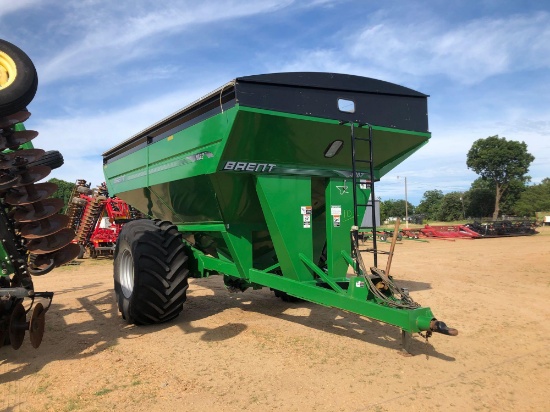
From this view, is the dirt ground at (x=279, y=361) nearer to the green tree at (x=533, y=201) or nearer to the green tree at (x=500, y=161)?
the green tree at (x=500, y=161)

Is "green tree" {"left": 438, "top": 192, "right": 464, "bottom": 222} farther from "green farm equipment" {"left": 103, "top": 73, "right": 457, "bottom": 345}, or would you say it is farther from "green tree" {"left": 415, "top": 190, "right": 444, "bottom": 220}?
"green farm equipment" {"left": 103, "top": 73, "right": 457, "bottom": 345}

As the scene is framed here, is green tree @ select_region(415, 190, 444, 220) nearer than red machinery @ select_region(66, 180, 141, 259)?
No

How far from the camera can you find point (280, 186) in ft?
14.6

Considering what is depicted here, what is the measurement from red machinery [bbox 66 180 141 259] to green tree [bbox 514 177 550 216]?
50.6m

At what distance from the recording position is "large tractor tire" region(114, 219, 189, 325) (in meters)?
5.09

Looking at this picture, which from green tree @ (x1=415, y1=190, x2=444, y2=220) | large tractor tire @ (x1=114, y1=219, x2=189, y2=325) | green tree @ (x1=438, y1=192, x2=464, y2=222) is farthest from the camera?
green tree @ (x1=415, y1=190, x2=444, y2=220)

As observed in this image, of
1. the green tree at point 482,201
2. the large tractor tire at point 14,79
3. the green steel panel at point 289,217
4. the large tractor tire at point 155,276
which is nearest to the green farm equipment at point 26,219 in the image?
the large tractor tire at point 14,79

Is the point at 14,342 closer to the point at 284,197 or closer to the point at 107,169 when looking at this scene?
the point at 284,197

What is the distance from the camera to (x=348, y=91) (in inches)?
173

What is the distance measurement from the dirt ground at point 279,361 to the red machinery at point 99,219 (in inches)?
310

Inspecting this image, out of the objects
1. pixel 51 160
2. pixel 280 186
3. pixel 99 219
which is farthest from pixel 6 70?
pixel 99 219

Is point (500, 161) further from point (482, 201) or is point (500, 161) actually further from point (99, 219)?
point (99, 219)

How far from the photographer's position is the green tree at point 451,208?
69.6 meters

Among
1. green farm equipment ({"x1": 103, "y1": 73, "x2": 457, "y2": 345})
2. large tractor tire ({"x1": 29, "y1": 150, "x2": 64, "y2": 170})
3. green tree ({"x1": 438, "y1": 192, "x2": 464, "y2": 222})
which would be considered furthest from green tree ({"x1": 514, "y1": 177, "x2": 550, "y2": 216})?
large tractor tire ({"x1": 29, "y1": 150, "x2": 64, "y2": 170})
